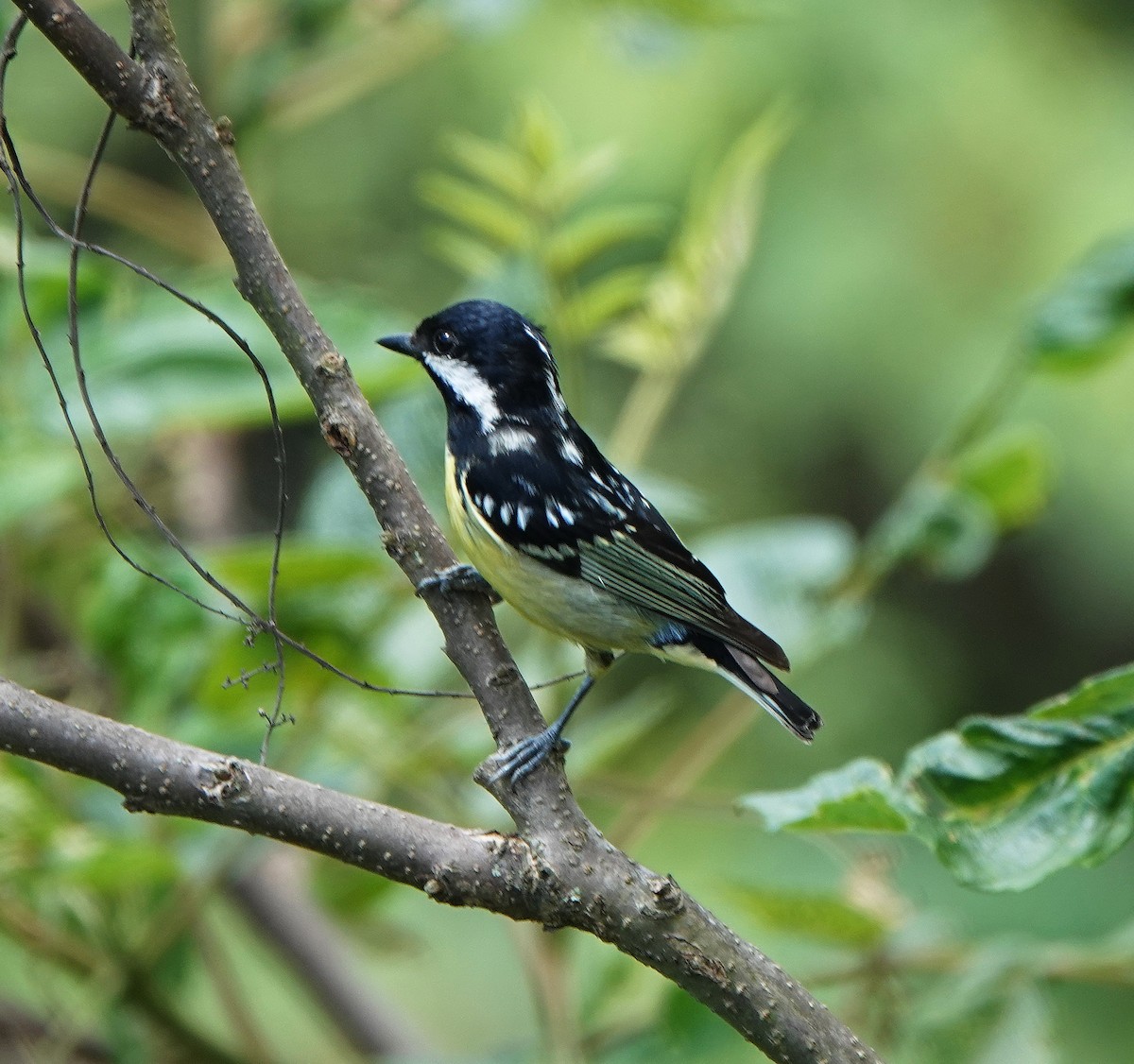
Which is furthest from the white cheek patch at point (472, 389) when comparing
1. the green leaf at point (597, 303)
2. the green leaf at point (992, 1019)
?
the green leaf at point (992, 1019)

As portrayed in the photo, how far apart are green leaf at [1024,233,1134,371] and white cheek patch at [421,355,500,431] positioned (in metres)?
1.00

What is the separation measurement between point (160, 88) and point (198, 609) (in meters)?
1.18

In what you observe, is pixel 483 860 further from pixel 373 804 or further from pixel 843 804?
pixel 843 804

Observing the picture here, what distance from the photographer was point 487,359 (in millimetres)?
2469

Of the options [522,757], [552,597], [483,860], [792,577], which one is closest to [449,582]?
[522,757]

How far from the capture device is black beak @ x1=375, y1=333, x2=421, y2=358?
2488 mm

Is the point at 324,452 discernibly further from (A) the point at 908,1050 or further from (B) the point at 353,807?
(B) the point at 353,807

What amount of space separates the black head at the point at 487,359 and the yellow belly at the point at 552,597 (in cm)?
22

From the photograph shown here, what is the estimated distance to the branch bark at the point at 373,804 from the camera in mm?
1394

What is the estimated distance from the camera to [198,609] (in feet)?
8.37

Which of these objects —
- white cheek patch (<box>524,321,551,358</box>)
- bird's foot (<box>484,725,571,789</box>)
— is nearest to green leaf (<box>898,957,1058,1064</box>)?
bird's foot (<box>484,725,571,789</box>)

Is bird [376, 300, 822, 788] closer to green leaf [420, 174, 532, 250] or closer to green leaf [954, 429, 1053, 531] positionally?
green leaf [420, 174, 532, 250]

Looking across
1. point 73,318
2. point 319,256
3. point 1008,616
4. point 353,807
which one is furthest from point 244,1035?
point 1008,616

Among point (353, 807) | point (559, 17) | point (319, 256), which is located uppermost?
point (559, 17)
